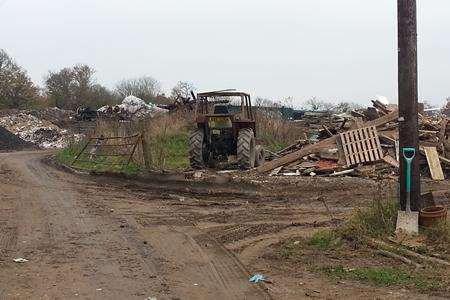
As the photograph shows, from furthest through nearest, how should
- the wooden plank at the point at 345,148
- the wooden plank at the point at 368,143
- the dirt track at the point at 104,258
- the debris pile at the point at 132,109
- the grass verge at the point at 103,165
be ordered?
the debris pile at the point at 132,109 → the grass verge at the point at 103,165 → the wooden plank at the point at 345,148 → the wooden plank at the point at 368,143 → the dirt track at the point at 104,258

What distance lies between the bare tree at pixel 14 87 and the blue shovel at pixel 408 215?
59454 mm

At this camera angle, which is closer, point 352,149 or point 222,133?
point 352,149

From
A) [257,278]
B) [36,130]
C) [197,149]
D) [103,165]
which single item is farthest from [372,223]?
[36,130]

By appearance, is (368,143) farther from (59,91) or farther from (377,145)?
(59,91)

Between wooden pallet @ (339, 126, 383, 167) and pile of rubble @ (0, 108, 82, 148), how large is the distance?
32173 millimetres

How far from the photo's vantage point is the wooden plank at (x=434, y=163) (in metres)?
16.4

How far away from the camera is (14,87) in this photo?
62250 millimetres

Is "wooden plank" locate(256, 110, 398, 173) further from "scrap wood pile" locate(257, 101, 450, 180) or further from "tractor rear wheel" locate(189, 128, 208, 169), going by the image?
"tractor rear wheel" locate(189, 128, 208, 169)

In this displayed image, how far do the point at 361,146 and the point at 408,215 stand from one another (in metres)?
10.2

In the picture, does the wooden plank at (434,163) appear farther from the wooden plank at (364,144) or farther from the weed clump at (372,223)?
the weed clump at (372,223)

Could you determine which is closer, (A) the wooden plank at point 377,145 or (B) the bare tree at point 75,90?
(A) the wooden plank at point 377,145

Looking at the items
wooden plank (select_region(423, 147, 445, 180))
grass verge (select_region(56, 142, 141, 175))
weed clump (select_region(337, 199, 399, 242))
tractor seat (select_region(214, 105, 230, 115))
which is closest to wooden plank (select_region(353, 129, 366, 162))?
wooden plank (select_region(423, 147, 445, 180))

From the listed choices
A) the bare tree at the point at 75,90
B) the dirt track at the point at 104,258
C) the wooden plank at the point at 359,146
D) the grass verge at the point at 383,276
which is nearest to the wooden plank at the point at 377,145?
the wooden plank at the point at 359,146

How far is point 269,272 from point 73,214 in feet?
18.1
